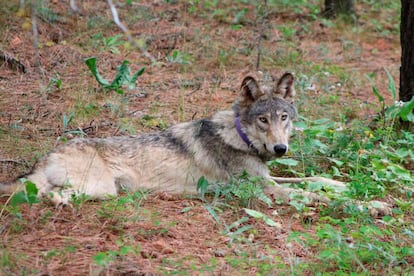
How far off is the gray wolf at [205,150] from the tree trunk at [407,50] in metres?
1.89

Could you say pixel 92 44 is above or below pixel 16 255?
above

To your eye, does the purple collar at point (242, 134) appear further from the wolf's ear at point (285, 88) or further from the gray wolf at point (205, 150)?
the wolf's ear at point (285, 88)

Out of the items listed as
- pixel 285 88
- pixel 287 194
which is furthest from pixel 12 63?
pixel 287 194

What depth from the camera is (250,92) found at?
5988 mm

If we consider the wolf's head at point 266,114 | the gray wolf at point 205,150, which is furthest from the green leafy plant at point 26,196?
the wolf's head at point 266,114

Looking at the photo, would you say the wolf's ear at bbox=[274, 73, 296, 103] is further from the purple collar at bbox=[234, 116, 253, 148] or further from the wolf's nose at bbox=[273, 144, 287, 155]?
the wolf's nose at bbox=[273, 144, 287, 155]

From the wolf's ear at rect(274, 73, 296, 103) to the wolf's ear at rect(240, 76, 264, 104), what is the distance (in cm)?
21

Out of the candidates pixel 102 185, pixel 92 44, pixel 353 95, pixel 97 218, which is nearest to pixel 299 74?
pixel 353 95

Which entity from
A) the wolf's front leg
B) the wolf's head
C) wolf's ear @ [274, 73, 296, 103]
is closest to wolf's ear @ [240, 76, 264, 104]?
Result: the wolf's head

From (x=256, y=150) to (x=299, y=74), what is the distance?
3807mm

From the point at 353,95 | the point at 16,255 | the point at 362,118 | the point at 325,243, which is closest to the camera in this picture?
the point at 16,255

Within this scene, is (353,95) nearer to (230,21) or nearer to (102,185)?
(230,21)

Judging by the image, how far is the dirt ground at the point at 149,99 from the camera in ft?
13.8

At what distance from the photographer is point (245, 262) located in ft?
13.6
